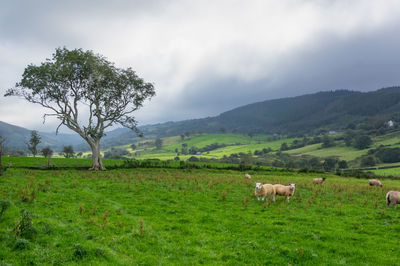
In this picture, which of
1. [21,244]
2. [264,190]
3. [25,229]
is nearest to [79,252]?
[21,244]

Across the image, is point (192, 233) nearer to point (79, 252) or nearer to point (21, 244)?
point (79, 252)

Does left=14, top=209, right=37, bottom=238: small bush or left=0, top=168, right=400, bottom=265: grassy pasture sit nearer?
left=0, top=168, right=400, bottom=265: grassy pasture

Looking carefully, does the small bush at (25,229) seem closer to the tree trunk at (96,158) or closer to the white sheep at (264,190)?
the white sheep at (264,190)

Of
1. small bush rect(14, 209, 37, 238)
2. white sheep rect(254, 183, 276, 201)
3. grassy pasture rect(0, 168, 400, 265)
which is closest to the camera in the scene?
grassy pasture rect(0, 168, 400, 265)

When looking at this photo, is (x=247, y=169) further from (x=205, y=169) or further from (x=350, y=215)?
(x=350, y=215)

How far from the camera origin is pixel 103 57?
4634cm

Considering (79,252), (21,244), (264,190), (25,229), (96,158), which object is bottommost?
(264,190)

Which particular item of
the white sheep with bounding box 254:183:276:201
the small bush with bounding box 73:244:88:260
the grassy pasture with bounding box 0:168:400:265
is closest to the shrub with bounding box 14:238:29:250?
the grassy pasture with bounding box 0:168:400:265

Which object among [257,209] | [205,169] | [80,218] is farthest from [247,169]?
[80,218]

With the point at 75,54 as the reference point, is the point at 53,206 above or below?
below

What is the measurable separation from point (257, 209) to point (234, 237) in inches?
259

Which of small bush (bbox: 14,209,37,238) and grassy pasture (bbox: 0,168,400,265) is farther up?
small bush (bbox: 14,209,37,238)

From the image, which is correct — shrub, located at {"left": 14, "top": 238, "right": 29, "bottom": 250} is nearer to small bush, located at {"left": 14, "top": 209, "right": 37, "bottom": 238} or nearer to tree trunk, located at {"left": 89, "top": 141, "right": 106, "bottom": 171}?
small bush, located at {"left": 14, "top": 209, "right": 37, "bottom": 238}

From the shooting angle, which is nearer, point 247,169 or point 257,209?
point 257,209
